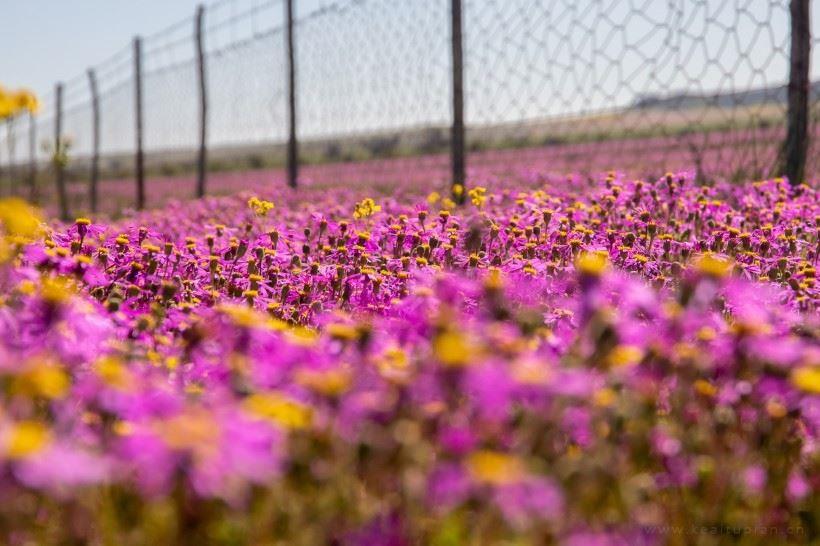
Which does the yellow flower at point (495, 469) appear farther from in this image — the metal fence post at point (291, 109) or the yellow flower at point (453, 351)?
the metal fence post at point (291, 109)

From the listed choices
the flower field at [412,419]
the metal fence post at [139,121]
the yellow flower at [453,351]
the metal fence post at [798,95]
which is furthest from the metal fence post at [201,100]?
the yellow flower at [453,351]

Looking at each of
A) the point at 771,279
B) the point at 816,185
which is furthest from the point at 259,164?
the point at 771,279

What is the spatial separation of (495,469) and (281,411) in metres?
0.37

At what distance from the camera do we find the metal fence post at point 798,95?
20.5 ft

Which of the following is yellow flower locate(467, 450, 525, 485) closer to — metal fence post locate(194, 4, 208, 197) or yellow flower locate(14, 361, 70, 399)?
yellow flower locate(14, 361, 70, 399)

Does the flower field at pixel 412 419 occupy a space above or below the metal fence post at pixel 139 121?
below

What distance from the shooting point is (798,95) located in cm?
625

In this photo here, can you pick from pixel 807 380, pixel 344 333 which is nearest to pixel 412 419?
pixel 344 333

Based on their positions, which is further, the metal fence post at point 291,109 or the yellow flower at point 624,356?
the metal fence post at point 291,109

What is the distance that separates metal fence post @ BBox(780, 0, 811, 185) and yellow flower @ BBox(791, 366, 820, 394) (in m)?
5.01

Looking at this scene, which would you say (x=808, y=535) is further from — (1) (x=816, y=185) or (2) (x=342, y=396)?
(1) (x=816, y=185)

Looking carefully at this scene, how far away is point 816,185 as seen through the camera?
668 cm

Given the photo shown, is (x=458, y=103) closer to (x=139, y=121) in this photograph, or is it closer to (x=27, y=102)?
(x=27, y=102)

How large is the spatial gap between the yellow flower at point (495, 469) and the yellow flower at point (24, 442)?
0.59 meters
